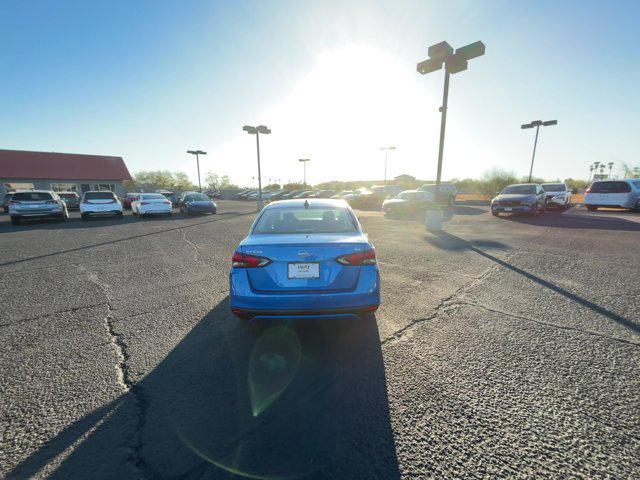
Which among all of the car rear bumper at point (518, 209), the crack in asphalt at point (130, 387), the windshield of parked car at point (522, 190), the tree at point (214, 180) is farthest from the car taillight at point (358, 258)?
the tree at point (214, 180)

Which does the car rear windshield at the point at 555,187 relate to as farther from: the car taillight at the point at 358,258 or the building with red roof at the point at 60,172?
the building with red roof at the point at 60,172

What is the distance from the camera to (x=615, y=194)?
50.7 ft

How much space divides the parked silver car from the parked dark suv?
22038 millimetres

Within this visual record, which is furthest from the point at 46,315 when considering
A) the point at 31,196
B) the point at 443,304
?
the point at 31,196

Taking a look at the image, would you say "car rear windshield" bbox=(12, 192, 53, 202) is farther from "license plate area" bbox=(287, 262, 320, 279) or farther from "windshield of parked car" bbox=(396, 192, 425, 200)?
"windshield of parked car" bbox=(396, 192, 425, 200)

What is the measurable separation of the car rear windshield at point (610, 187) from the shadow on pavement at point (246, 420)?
20.0 m

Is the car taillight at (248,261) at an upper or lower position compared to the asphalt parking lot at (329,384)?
upper

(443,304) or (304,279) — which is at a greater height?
(304,279)

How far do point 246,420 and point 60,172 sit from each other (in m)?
46.5

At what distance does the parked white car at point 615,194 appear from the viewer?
1494cm

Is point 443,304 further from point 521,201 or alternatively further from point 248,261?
point 521,201

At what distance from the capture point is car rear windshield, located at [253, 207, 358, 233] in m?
3.61

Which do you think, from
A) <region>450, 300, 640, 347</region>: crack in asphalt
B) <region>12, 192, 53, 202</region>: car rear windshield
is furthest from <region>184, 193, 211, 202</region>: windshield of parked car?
<region>450, 300, 640, 347</region>: crack in asphalt

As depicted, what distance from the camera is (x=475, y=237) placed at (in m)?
9.55
